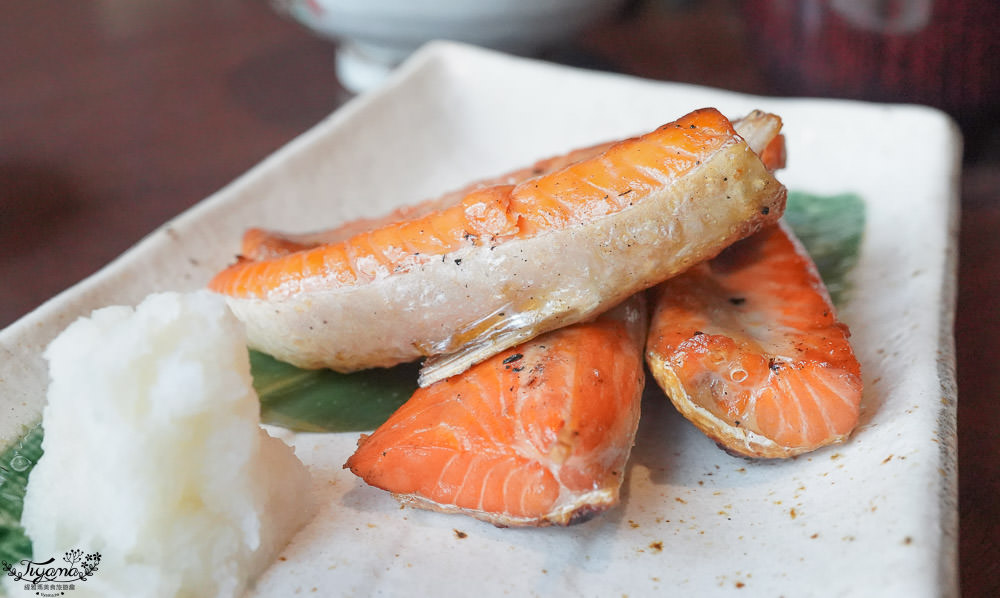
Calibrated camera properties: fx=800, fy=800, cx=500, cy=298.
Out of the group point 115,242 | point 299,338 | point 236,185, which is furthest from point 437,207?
point 115,242

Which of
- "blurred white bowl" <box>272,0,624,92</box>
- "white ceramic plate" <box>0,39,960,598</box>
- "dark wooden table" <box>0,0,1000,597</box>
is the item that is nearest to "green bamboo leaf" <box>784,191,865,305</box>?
"white ceramic plate" <box>0,39,960,598</box>

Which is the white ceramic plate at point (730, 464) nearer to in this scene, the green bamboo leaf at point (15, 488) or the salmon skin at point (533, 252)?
the green bamboo leaf at point (15, 488)

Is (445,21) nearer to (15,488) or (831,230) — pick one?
(831,230)

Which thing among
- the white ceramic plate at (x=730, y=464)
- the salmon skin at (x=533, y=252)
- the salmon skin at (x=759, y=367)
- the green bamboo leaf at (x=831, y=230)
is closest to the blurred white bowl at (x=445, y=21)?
the white ceramic plate at (x=730, y=464)

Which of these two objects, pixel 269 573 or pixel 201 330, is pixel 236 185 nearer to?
pixel 201 330
